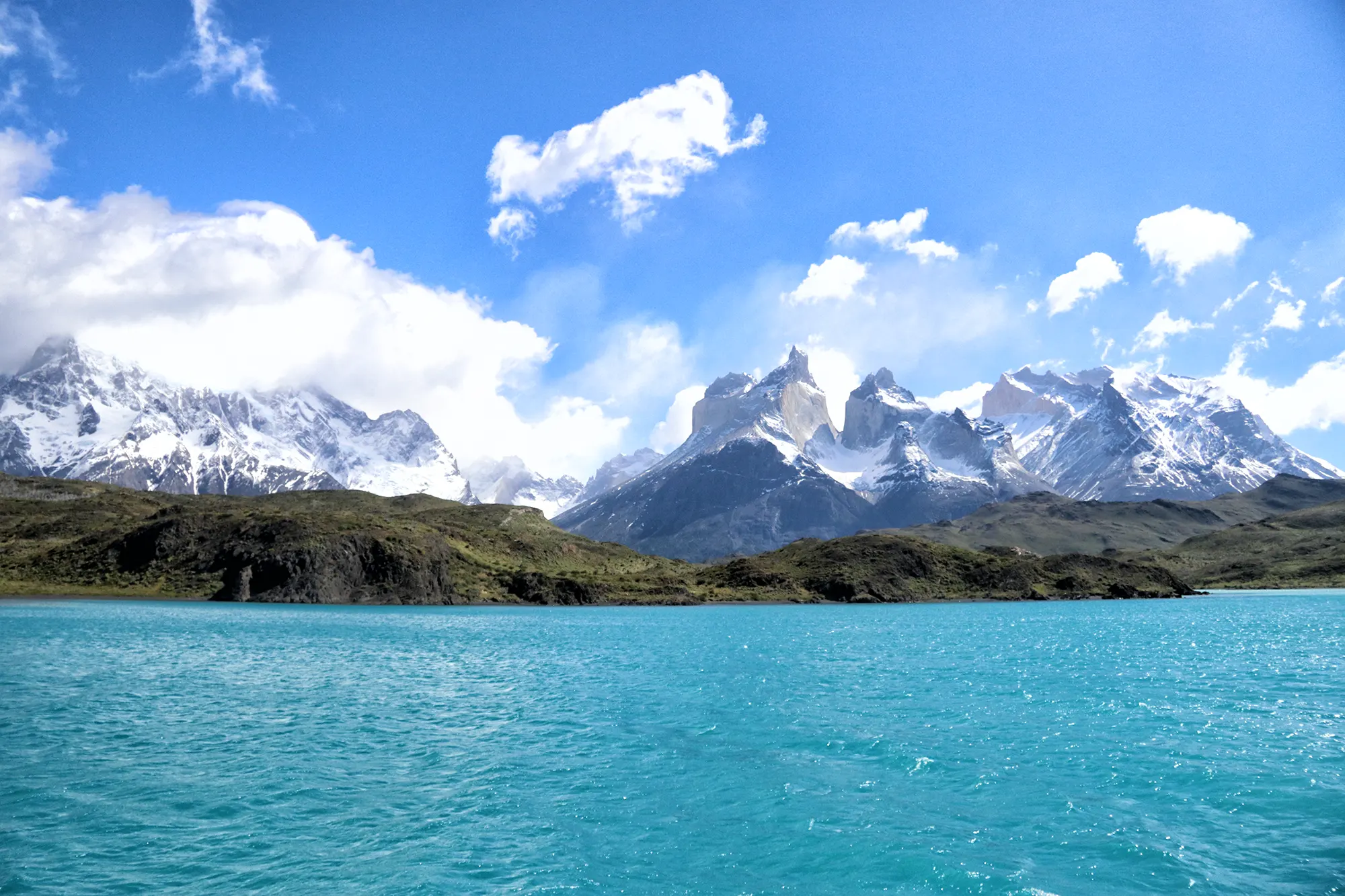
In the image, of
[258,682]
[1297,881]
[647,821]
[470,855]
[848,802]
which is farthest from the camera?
[258,682]

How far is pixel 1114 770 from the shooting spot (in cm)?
3494

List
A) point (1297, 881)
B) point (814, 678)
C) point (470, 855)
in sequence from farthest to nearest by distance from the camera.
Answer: point (814, 678) < point (470, 855) < point (1297, 881)

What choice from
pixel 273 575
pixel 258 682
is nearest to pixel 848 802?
pixel 258 682

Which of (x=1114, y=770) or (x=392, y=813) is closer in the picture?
(x=392, y=813)

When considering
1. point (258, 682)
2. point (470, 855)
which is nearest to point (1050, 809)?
point (470, 855)

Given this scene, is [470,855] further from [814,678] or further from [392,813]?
[814,678]

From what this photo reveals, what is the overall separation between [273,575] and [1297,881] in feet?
681

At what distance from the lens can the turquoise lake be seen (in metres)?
23.7

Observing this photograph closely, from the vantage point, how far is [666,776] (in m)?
34.2

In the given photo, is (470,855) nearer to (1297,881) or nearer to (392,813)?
(392,813)

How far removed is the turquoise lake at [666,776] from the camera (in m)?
23.7

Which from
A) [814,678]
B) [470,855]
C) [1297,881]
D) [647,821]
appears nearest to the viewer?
[1297,881]

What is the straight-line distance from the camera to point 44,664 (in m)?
65.0

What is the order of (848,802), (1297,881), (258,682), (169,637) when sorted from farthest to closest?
(169,637), (258,682), (848,802), (1297,881)
